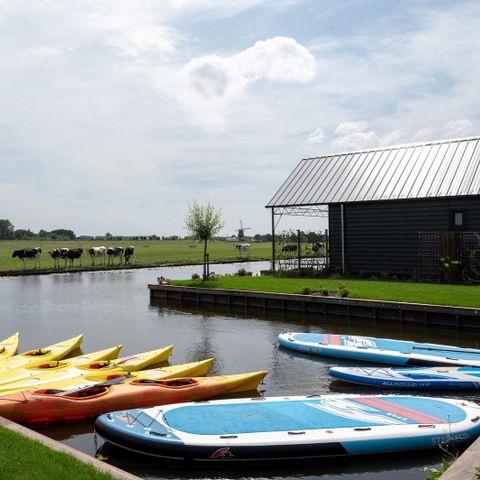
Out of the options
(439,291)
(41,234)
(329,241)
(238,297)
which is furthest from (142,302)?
(41,234)

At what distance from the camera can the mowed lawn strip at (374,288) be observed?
75.1ft

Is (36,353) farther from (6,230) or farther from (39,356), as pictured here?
(6,230)

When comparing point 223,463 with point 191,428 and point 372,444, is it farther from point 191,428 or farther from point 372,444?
point 372,444

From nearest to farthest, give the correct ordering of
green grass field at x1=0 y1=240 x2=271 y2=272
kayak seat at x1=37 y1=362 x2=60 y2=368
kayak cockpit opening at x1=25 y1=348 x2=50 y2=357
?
1. kayak seat at x1=37 y1=362 x2=60 y2=368
2. kayak cockpit opening at x1=25 y1=348 x2=50 y2=357
3. green grass field at x1=0 y1=240 x2=271 y2=272

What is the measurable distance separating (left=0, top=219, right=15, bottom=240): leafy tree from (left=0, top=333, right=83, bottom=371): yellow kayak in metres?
Result: 127

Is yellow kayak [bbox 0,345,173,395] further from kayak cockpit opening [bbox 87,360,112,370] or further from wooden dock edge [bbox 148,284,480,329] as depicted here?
wooden dock edge [bbox 148,284,480,329]

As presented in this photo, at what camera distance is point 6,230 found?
152m

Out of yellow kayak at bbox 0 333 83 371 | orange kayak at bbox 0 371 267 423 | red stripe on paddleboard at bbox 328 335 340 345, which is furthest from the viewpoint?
red stripe on paddleboard at bbox 328 335 340 345

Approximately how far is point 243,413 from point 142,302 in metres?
20.7

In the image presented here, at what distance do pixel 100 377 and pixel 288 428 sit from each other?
5338 millimetres

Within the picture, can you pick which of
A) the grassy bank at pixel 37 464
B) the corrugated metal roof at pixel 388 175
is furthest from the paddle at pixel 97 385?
the corrugated metal roof at pixel 388 175

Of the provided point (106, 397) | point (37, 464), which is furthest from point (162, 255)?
point (37, 464)

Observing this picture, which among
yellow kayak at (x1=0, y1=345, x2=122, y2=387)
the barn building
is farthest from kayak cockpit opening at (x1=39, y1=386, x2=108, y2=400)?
the barn building

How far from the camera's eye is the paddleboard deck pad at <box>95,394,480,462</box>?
392 inches
